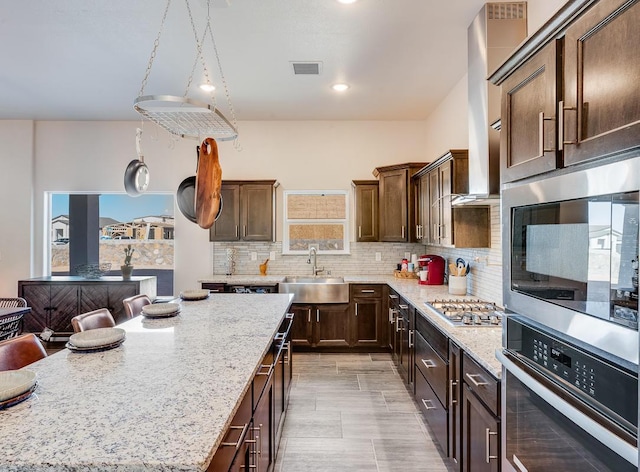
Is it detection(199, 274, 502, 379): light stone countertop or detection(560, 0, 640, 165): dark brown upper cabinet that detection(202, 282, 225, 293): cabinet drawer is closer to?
detection(199, 274, 502, 379): light stone countertop

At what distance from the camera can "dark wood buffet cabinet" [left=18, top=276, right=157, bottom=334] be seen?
184 inches

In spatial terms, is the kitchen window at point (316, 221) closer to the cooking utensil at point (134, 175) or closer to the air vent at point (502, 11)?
the cooking utensil at point (134, 175)

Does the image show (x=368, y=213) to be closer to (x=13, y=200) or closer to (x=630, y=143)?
(x=630, y=143)

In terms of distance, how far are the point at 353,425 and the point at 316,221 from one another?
2.89 m

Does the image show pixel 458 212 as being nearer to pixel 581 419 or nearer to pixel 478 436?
pixel 478 436

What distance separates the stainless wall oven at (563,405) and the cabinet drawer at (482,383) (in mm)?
91

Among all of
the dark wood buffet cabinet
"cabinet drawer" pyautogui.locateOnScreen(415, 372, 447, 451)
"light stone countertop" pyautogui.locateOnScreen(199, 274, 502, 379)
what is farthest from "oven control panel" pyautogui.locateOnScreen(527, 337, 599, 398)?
the dark wood buffet cabinet

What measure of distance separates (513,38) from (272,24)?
5.40 ft

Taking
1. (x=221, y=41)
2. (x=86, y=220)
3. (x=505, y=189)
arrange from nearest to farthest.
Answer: (x=505, y=189), (x=221, y=41), (x=86, y=220)

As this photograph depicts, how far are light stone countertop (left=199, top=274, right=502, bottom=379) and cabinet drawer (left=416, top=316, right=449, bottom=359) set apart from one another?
0.06 m

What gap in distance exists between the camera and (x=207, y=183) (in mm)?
2133

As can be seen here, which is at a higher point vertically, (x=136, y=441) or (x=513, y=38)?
(x=513, y=38)

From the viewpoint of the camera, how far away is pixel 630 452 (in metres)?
0.81

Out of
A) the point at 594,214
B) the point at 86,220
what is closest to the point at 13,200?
the point at 86,220
